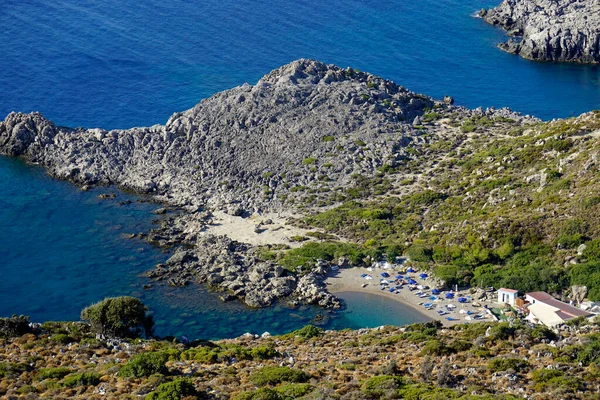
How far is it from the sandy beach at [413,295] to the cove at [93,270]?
1289 millimetres

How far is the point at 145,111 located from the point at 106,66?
70.1ft

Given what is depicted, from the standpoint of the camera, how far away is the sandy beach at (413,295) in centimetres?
7481

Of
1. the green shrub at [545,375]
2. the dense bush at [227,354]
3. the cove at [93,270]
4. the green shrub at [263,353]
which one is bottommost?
the cove at [93,270]

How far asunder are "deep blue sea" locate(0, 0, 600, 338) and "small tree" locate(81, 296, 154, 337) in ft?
34.0

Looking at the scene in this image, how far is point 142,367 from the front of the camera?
52.0 meters

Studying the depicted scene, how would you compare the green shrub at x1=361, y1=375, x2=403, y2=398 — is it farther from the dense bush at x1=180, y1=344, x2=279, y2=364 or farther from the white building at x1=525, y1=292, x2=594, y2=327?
the white building at x1=525, y1=292, x2=594, y2=327

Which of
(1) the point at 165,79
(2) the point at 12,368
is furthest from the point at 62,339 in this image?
(1) the point at 165,79

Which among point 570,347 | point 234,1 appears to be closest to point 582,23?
point 234,1

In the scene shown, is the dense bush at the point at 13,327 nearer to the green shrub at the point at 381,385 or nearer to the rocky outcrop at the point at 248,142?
the green shrub at the point at 381,385

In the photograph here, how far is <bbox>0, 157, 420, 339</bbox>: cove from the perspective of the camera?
79500 millimetres

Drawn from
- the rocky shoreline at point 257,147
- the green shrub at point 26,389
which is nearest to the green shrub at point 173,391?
the green shrub at point 26,389

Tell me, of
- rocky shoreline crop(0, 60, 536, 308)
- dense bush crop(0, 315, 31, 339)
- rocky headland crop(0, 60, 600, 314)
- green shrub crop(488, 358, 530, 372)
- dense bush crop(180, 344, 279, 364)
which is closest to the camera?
green shrub crop(488, 358, 530, 372)

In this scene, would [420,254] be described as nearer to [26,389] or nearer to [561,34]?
[26,389]

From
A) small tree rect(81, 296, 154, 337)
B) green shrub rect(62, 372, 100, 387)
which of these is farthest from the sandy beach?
green shrub rect(62, 372, 100, 387)
